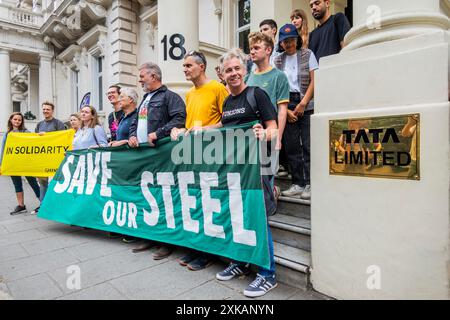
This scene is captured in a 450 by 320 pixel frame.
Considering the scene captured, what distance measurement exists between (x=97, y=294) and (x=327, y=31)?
3511 mm

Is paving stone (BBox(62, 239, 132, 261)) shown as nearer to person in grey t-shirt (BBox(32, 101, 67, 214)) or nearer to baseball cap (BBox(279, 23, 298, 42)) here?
person in grey t-shirt (BBox(32, 101, 67, 214))

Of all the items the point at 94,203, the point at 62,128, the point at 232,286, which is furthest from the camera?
the point at 62,128

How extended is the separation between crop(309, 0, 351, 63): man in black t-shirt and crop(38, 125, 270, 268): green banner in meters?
1.63

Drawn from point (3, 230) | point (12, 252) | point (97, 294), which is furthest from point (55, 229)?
point (97, 294)

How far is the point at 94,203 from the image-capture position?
3.92 m

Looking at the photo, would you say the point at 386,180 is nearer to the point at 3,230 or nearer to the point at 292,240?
the point at 292,240

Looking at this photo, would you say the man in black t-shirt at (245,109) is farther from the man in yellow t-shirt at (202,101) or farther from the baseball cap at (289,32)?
the baseball cap at (289,32)

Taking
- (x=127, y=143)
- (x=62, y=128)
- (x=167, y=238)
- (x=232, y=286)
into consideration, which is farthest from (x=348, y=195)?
(x=62, y=128)

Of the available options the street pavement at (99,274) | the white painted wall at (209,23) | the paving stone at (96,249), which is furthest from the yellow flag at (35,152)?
the white painted wall at (209,23)

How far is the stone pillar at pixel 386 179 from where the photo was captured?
6.10 feet

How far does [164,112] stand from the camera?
338 cm

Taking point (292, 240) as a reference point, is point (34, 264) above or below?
below

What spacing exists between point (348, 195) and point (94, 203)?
3167mm

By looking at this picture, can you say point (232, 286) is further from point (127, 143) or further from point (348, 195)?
point (127, 143)
